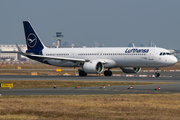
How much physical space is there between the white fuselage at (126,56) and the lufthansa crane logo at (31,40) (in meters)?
6.21

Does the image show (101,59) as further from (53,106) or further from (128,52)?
(53,106)

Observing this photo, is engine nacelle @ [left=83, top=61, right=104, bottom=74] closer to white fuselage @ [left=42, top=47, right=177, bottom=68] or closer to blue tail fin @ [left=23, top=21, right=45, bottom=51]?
white fuselage @ [left=42, top=47, right=177, bottom=68]

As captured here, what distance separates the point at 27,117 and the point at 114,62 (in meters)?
44.2

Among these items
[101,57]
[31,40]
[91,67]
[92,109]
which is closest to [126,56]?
[101,57]

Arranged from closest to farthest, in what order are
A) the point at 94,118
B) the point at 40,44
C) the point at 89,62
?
the point at 94,118
the point at 89,62
the point at 40,44

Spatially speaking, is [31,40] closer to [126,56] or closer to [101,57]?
[101,57]

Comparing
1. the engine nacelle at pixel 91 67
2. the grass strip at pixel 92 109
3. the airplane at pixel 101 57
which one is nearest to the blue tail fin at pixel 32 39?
the airplane at pixel 101 57

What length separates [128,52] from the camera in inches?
2386

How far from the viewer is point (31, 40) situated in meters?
70.4

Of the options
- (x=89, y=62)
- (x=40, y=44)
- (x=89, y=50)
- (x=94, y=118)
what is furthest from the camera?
(x=40, y=44)

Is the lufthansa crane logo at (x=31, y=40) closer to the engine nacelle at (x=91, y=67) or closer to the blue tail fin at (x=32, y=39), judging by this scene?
the blue tail fin at (x=32, y=39)

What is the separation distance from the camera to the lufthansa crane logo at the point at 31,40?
70.2 meters

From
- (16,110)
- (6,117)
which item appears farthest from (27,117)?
(16,110)

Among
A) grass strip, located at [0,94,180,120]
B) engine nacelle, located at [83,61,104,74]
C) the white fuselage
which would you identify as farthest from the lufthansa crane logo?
grass strip, located at [0,94,180,120]
